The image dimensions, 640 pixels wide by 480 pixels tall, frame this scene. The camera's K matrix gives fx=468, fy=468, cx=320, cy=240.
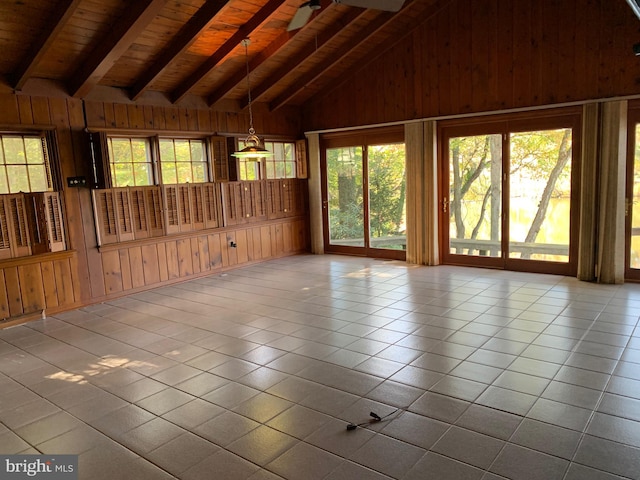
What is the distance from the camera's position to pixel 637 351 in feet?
12.0

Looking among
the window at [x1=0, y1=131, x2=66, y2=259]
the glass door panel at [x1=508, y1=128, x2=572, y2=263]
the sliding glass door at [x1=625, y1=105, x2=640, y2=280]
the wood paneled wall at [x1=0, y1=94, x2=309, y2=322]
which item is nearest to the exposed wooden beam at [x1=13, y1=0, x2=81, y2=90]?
the wood paneled wall at [x1=0, y1=94, x2=309, y2=322]

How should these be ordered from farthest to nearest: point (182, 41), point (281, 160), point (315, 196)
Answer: point (315, 196)
point (281, 160)
point (182, 41)

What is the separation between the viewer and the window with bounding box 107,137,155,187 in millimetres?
6023

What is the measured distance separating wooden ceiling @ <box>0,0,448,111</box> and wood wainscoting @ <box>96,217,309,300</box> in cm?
→ 197

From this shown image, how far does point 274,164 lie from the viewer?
27.0 ft

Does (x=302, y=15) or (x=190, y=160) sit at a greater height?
(x=302, y=15)

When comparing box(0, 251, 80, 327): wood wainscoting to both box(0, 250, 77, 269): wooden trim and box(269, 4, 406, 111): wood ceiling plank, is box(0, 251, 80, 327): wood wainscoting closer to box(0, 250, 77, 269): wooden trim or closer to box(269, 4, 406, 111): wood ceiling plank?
box(0, 250, 77, 269): wooden trim

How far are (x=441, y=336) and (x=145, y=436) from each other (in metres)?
2.55

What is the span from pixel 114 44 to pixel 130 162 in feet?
5.89

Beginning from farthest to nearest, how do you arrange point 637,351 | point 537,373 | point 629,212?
point 629,212 < point 637,351 < point 537,373

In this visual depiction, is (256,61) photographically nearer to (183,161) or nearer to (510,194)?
(183,161)

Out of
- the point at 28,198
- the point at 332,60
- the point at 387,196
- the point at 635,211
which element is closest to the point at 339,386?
the point at 28,198

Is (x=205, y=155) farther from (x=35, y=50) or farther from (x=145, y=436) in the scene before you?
(x=145, y=436)

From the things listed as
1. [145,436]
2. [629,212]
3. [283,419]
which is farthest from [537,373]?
[629,212]
